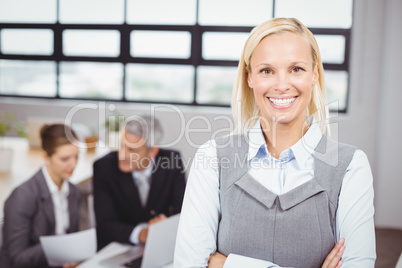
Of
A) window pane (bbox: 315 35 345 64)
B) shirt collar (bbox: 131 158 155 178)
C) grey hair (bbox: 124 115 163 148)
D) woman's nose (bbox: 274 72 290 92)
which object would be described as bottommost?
shirt collar (bbox: 131 158 155 178)

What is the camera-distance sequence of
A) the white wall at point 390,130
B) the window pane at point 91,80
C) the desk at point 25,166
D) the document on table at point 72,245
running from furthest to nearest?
the window pane at point 91,80 < the white wall at point 390,130 < the desk at point 25,166 < the document on table at point 72,245

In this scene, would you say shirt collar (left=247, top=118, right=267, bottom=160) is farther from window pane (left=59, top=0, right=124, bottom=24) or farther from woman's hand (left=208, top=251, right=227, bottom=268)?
window pane (left=59, top=0, right=124, bottom=24)

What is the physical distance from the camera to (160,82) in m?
4.93

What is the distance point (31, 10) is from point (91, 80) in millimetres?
1039

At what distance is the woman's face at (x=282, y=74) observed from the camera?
121 centimetres

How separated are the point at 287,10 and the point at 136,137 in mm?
2067

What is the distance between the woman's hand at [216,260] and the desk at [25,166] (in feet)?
4.45

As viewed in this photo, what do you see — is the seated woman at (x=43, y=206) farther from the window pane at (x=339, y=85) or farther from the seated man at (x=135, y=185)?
the window pane at (x=339, y=85)

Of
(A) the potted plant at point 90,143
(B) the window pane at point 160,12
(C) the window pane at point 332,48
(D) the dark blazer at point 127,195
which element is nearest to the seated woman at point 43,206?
(D) the dark blazer at point 127,195

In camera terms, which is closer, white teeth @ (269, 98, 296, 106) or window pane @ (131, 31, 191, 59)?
white teeth @ (269, 98, 296, 106)

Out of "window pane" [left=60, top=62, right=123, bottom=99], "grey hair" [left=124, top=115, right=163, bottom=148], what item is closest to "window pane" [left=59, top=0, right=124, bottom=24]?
"window pane" [left=60, top=62, right=123, bottom=99]

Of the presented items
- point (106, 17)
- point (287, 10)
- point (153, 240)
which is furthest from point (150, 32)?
point (153, 240)

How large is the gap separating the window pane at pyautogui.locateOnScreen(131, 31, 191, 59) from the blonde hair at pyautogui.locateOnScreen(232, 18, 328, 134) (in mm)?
3452

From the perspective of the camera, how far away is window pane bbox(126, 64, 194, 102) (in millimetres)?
4836
